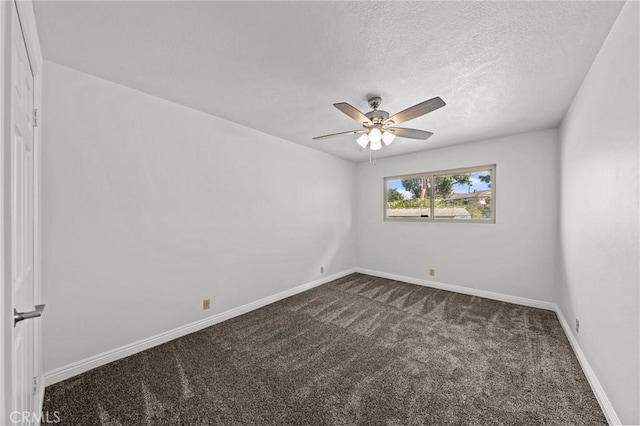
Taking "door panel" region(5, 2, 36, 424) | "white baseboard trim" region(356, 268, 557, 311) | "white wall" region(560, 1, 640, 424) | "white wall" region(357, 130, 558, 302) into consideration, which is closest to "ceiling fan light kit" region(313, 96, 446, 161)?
"white wall" region(560, 1, 640, 424)

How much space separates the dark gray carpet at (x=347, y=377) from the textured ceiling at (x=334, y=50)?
2401mm

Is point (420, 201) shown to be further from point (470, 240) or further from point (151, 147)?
point (151, 147)

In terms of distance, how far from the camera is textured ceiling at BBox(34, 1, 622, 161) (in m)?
1.45

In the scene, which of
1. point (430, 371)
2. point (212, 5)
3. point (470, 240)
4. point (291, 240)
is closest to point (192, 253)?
point (291, 240)

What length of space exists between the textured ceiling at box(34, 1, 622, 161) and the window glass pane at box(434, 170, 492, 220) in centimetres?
144

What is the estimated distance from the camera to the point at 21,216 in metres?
1.22

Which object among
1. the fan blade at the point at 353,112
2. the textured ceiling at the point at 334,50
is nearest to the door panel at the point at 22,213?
the textured ceiling at the point at 334,50

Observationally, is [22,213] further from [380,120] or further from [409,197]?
[409,197]

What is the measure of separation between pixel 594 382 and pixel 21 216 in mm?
3679

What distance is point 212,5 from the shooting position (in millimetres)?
1423

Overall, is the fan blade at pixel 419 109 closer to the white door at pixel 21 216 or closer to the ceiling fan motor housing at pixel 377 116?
the ceiling fan motor housing at pixel 377 116

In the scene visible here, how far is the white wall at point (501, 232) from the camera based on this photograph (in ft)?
11.2

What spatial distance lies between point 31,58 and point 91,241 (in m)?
1.31

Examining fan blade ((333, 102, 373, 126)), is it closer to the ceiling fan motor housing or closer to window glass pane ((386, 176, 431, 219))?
the ceiling fan motor housing
